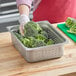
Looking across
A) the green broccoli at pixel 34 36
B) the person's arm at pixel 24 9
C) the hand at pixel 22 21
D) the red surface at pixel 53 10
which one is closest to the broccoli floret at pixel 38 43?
the green broccoli at pixel 34 36

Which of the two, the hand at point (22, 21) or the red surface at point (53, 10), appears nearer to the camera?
the hand at point (22, 21)

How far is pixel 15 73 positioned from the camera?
127 centimetres

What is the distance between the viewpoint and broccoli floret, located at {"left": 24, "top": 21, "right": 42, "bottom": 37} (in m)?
1.44

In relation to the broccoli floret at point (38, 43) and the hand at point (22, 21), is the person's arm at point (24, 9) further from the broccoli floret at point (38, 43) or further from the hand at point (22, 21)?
the broccoli floret at point (38, 43)

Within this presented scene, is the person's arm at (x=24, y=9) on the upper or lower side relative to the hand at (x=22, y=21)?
upper

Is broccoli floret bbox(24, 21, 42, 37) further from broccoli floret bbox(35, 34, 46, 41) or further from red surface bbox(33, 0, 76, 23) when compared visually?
red surface bbox(33, 0, 76, 23)

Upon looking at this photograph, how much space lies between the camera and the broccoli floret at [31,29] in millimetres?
1438

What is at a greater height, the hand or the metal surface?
the hand

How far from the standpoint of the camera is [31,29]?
143 centimetres

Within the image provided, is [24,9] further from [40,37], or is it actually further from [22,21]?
[40,37]

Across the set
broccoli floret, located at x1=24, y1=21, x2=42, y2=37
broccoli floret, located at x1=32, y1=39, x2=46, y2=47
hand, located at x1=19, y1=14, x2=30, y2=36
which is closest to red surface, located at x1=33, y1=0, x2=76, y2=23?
hand, located at x1=19, y1=14, x2=30, y2=36

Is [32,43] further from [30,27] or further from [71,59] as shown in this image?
[71,59]

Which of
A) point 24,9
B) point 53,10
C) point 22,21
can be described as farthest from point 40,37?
point 53,10

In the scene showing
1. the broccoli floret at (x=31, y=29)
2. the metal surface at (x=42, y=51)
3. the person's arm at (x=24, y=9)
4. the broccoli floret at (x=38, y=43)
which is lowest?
the metal surface at (x=42, y=51)
